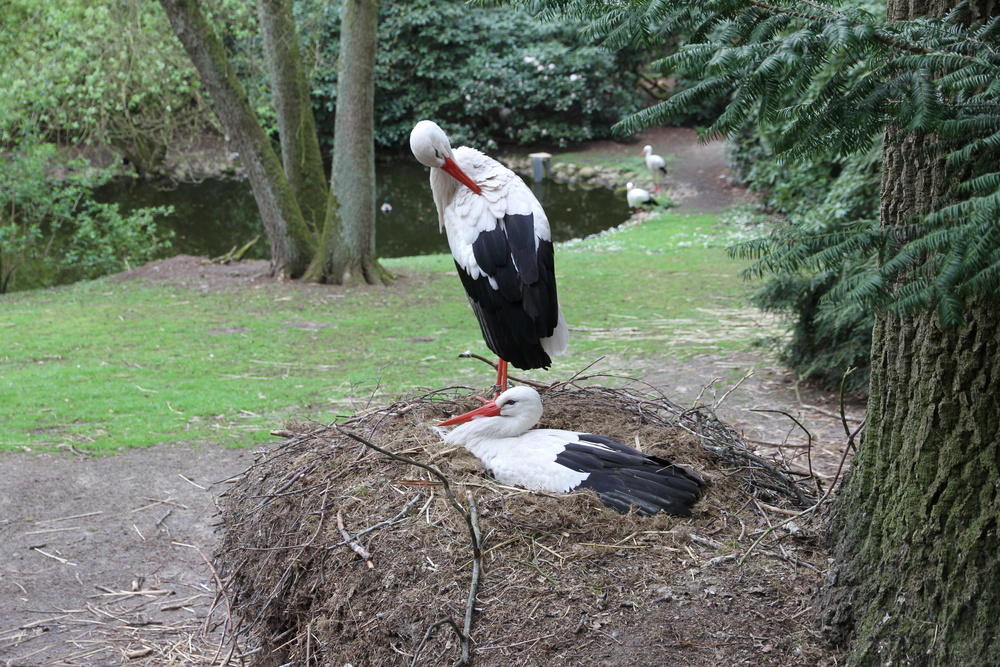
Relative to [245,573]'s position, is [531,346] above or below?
above

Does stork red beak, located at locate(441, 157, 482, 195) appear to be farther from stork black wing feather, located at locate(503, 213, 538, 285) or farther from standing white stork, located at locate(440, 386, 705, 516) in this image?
standing white stork, located at locate(440, 386, 705, 516)

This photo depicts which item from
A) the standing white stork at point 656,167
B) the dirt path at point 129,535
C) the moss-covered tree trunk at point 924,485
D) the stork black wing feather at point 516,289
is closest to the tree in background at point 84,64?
the dirt path at point 129,535

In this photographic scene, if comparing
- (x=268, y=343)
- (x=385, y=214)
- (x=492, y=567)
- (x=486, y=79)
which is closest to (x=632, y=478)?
(x=492, y=567)

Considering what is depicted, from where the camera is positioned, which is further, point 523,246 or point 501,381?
point 501,381

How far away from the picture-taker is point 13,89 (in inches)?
520

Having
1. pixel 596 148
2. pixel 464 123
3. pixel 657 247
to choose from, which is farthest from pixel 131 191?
pixel 657 247

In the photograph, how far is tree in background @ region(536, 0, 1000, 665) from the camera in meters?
1.75

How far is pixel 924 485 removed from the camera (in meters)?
2.46

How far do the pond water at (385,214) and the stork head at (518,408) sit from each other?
557 inches

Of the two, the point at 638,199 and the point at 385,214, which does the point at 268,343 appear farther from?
the point at 385,214

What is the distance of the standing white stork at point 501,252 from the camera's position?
4.28 metres

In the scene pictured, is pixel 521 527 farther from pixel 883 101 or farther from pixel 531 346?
pixel 883 101

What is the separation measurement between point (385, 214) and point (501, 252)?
17.7m

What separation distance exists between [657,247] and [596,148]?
Result: 1290 cm
